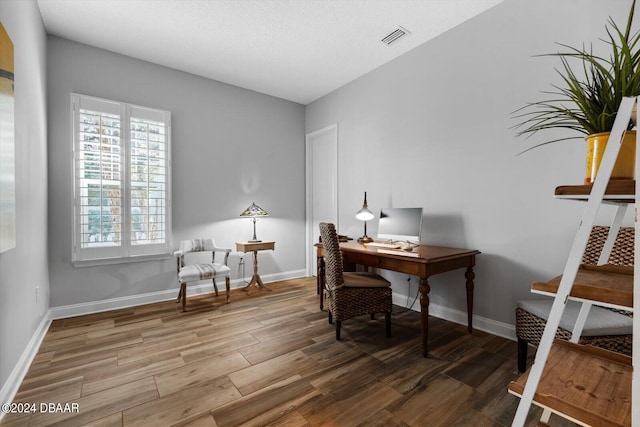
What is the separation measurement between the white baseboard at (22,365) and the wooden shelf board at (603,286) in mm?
2670

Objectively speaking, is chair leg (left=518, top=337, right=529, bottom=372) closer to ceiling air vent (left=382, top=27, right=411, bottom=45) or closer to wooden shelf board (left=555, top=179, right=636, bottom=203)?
wooden shelf board (left=555, top=179, right=636, bottom=203)

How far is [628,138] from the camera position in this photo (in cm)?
80

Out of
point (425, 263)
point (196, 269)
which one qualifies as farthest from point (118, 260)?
point (425, 263)

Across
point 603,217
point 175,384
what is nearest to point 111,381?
point 175,384

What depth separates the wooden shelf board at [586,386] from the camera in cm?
71

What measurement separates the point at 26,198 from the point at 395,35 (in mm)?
3471

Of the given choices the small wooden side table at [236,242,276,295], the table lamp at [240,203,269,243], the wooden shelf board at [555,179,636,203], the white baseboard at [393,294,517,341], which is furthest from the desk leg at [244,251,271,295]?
the wooden shelf board at [555,179,636,203]

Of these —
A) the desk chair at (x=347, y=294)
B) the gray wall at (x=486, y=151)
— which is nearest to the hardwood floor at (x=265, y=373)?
the desk chair at (x=347, y=294)

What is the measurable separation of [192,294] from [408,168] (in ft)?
10.1

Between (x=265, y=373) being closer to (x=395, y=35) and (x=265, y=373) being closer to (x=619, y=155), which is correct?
(x=619, y=155)

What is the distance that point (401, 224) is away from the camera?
10.1ft

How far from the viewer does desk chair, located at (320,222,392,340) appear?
2516mm

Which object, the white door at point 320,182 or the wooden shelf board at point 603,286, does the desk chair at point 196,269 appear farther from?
the wooden shelf board at point 603,286

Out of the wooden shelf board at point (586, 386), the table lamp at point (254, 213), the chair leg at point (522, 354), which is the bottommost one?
the chair leg at point (522, 354)
